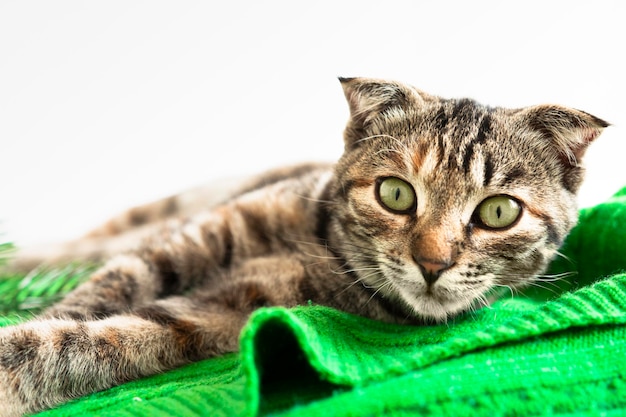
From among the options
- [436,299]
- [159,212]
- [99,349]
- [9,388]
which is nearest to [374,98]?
[436,299]

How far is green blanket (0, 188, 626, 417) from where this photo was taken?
2.26 feet

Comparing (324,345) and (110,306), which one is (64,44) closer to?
(110,306)

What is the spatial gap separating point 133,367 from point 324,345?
423 millimetres

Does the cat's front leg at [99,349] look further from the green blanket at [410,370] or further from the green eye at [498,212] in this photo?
the green eye at [498,212]

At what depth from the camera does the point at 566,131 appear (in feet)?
3.49

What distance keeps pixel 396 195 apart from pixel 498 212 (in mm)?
199

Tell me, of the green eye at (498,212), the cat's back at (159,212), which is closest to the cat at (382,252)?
the green eye at (498,212)

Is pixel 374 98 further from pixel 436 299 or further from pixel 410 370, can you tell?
pixel 410 370

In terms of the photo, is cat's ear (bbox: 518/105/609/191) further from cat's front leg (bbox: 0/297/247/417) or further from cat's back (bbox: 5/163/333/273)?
cat's front leg (bbox: 0/297/247/417)

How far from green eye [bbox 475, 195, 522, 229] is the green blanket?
0.56 ft

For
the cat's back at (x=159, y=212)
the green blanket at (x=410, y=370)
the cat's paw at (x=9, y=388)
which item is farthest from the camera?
the cat's back at (x=159, y=212)

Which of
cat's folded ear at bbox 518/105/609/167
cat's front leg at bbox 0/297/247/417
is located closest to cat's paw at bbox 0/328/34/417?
cat's front leg at bbox 0/297/247/417

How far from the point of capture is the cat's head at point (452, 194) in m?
0.96

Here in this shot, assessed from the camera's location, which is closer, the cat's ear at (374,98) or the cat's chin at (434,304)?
the cat's chin at (434,304)
